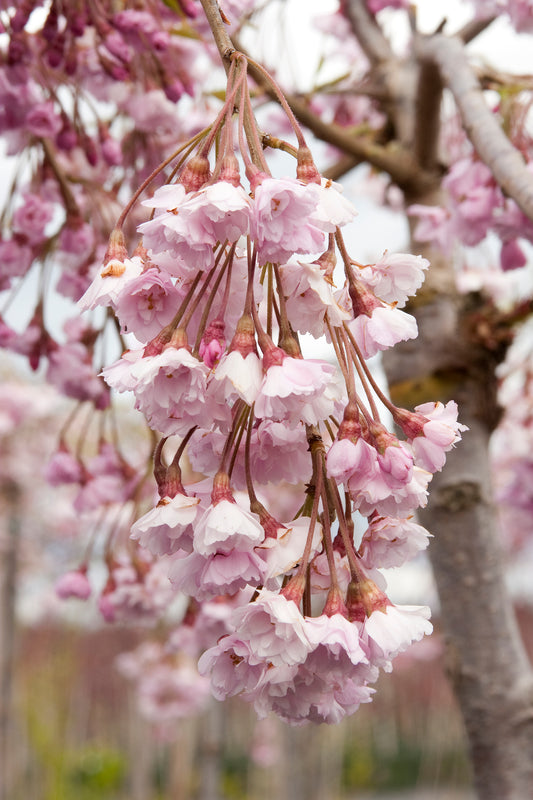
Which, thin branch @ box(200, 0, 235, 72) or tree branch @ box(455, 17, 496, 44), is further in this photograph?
tree branch @ box(455, 17, 496, 44)

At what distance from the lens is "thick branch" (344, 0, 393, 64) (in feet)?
7.03

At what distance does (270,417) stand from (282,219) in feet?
0.49

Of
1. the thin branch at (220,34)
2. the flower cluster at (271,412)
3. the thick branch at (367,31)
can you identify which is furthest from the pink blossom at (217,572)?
the thick branch at (367,31)

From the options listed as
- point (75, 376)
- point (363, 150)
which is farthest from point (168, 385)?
point (363, 150)

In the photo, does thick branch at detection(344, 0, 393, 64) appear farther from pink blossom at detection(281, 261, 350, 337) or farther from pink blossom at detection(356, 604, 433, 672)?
pink blossom at detection(356, 604, 433, 672)

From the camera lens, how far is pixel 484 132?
1032mm

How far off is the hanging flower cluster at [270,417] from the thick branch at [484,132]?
0.83 feet

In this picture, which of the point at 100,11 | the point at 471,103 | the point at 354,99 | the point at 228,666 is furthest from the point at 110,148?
the point at 228,666

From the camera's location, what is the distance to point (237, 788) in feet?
41.2

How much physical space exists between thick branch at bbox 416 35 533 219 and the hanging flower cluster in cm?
25

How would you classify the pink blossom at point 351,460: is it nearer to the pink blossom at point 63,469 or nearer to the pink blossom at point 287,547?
the pink blossom at point 287,547

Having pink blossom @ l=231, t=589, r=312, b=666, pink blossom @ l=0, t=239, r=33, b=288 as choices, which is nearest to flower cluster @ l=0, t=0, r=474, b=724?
pink blossom @ l=231, t=589, r=312, b=666

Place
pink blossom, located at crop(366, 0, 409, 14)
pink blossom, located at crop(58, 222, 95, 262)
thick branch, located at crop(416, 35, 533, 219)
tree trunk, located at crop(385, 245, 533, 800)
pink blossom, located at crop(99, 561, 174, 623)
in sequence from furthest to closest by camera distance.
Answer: pink blossom, located at crop(366, 0, 409, 14) < pink blossom, located at crop(99, 561, 174, 623) < pink blossom, located at crop(58, 222, 95, 262) < tree trunk, located at crop(385, 245, 533, 800) < thick branch, located at crop(416, 35, 533, 219)

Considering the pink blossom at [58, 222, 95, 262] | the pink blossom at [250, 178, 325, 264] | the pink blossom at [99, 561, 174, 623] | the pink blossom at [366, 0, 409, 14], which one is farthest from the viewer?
the pink blossom at [366, 0, 409, 14]
